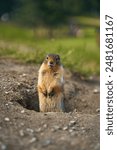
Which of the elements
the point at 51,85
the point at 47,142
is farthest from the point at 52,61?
the point at 47,142

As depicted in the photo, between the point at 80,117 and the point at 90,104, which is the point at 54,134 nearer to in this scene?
the point at 80,117

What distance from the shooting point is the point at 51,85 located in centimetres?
849

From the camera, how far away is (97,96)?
10977 mm

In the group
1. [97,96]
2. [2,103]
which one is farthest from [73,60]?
[2,103]

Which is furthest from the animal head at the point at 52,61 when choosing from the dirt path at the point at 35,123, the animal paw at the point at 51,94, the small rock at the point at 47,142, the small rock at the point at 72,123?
the small rock at the point at 47,142

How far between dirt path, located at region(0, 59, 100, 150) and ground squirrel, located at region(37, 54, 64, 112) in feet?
1.21

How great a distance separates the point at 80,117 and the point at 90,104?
101 inches

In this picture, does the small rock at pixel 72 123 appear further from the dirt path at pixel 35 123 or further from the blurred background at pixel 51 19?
the blurred background at pixel 51 19

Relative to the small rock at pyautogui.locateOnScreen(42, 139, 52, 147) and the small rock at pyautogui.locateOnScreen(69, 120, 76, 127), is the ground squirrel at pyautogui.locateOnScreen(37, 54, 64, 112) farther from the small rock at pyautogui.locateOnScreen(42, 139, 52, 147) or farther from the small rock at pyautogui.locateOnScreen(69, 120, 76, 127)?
the small rock at pyautogui.locateOnScreen(42, 139, 52, 147)

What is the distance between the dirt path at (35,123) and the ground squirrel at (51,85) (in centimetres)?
37

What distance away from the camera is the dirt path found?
656 cm

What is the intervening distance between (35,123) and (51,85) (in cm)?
127

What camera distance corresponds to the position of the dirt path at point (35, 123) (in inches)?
258

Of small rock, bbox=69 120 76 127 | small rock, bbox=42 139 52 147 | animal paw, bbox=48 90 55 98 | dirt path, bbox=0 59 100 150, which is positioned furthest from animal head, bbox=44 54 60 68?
small rock, bbox=42 139 52 147
